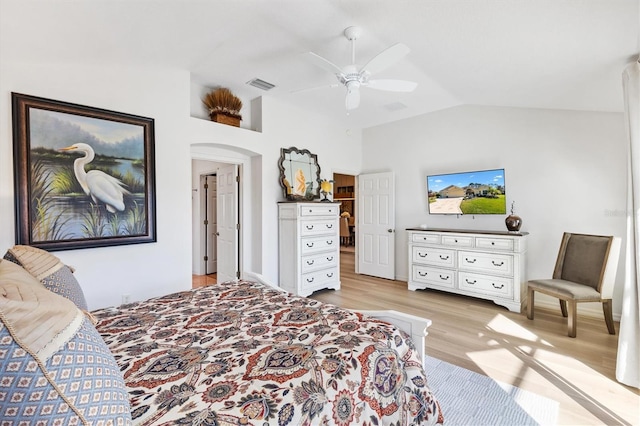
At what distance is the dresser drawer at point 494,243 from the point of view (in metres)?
3.82

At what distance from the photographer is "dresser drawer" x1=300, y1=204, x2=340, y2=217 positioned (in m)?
4.30

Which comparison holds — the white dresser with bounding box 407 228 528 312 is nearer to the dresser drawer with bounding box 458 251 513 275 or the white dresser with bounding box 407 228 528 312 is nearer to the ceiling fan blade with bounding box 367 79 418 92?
the dresser drawer with bounding box 458 251 513 275

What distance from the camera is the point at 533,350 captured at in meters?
2.73

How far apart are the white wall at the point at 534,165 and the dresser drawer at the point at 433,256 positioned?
1.78 feet

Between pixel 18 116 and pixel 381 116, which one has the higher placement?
pixel 381 116

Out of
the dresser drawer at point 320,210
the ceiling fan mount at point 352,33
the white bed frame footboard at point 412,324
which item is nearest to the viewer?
the white bed frame footboard at point 412,324

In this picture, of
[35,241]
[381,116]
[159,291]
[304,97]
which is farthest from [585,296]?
[35,241]

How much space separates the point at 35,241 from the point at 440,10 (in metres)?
3.66

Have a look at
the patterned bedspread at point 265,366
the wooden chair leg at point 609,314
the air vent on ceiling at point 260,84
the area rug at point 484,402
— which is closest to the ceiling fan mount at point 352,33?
the air vent on ceiling at point 260,84

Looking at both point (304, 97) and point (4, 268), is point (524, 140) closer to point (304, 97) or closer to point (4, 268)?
point (304, 97)

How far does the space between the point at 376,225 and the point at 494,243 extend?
2.08 meters

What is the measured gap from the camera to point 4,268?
3.67 ft

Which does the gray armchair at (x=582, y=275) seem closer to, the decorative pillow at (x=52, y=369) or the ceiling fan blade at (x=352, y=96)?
the ceiling fan blade at (x=352, y=96)

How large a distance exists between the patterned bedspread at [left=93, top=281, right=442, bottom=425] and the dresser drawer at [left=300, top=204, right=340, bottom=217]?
97.9 inches
